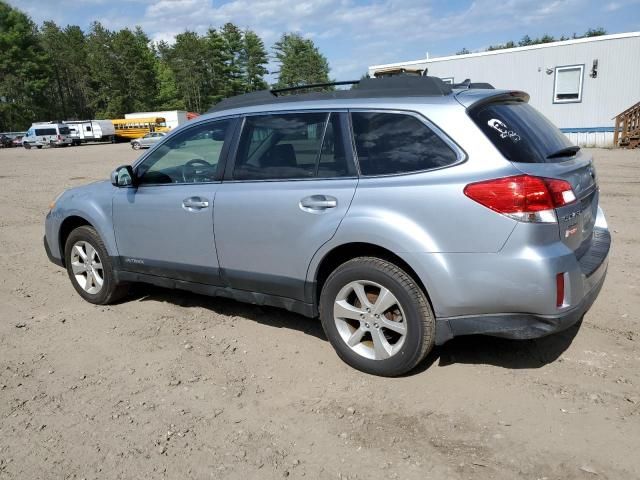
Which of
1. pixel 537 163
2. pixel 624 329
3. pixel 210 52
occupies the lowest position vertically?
pixel 624 329

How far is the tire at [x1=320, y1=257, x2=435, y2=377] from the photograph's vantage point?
3.19 m

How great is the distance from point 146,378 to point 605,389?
9.57ft

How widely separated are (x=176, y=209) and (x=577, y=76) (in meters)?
21.3

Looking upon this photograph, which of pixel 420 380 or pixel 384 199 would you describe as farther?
pixel 420 380

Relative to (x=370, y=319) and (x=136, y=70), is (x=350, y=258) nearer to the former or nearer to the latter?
(x=370, y=319)

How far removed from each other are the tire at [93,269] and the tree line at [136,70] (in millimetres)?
67405

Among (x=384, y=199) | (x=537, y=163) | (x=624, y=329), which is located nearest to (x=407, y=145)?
(x=384, y=199)

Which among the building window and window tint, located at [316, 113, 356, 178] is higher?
the building window

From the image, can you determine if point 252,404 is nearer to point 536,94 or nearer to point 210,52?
point 536,94

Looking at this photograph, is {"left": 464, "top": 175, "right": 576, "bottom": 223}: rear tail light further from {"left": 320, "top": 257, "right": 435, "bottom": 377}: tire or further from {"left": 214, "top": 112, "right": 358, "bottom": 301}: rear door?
{"left": 214, "top": 112, "right": 358, "bottom": 301}: rear door

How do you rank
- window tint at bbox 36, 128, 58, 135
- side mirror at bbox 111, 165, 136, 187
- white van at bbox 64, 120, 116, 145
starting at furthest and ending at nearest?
white van at bbox 64, 120, 116, 145, window tint at bbox 36, 128, 58, 135, side mirror at bbox 111, 165, 136, 187

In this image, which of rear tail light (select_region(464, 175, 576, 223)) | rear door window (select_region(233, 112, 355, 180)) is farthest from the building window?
rear tail light (select_region(464, 175, 576, 223))

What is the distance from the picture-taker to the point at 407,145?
127 inches

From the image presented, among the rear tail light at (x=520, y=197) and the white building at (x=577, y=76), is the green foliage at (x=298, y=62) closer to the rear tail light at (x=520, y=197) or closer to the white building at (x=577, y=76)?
the white building at (x=577, y=76)
